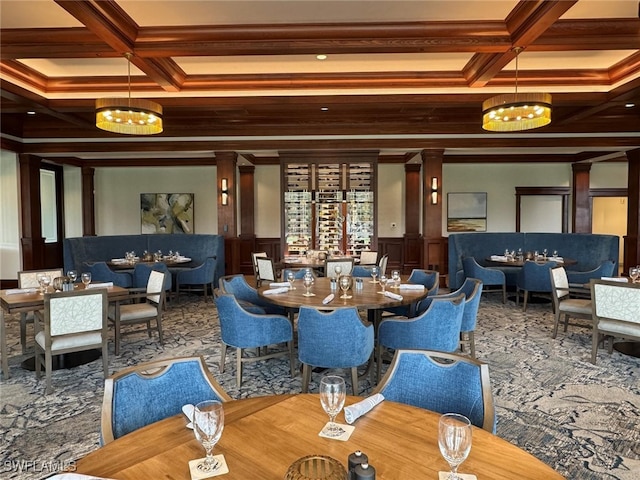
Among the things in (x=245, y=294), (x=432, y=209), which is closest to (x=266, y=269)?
(x=245, y=294)

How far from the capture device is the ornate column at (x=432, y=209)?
28.8 feet

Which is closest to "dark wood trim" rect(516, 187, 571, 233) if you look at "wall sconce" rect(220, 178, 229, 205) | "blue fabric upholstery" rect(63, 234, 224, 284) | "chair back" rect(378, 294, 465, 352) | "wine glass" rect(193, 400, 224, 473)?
"wall sconce" rect(220, 178, 229, 205)

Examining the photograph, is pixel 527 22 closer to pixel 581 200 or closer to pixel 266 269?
pixel 266 269

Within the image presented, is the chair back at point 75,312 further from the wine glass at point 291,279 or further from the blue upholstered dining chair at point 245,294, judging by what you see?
the wine glass at point 291,279

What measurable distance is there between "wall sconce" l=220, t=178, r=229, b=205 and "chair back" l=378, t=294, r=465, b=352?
6.33 meters

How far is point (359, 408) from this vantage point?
1.58 m

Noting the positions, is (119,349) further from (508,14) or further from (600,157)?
(600,157)

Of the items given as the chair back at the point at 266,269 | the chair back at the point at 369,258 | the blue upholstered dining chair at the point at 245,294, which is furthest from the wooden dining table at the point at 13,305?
the chair back at the point at 369,258

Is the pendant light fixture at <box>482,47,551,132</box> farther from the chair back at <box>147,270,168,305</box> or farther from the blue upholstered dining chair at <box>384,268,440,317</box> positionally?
the chair back at <box>147,270,168,305</box>

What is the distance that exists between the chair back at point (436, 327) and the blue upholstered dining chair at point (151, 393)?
2.01m

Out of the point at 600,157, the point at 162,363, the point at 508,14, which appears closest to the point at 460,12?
the point at 508,14

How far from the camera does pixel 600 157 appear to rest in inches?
397

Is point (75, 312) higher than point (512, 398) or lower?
higher

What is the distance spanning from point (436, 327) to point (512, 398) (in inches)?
36.4
